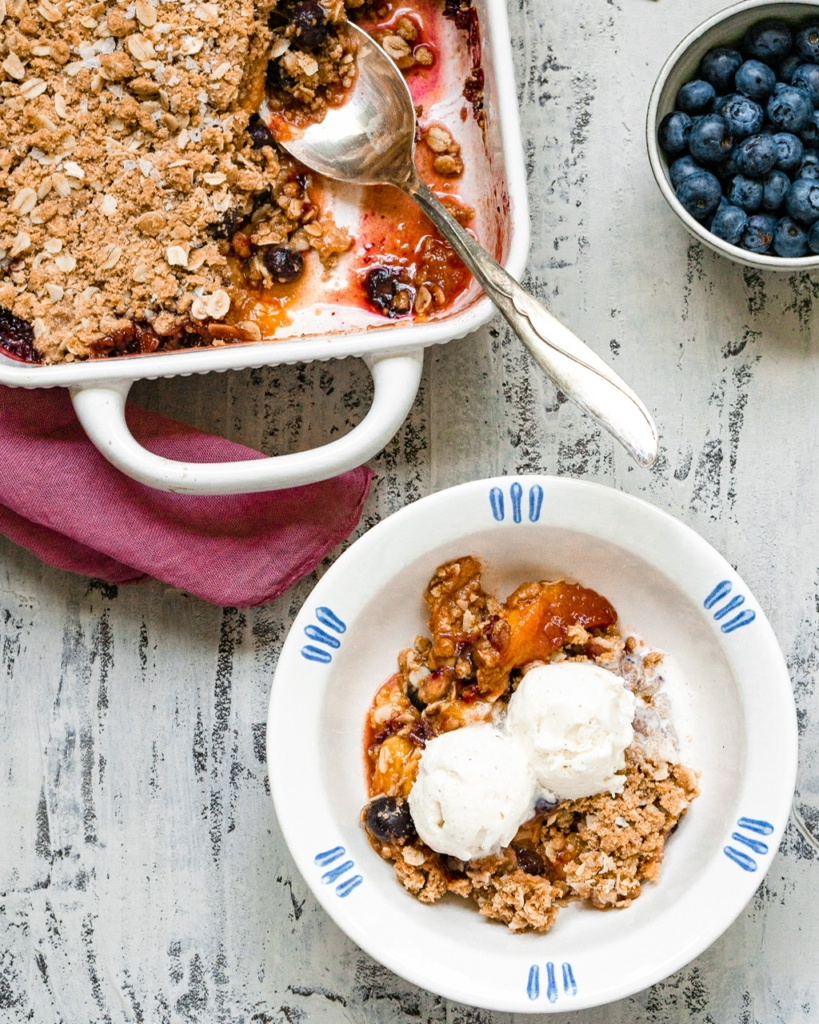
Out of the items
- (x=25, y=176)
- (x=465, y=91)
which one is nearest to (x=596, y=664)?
(x=465, y=91)

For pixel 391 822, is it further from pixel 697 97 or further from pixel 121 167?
pixel 697 97

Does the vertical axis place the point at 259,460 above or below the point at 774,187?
below

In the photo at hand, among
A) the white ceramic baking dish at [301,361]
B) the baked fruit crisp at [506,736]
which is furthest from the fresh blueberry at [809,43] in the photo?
the baked fruit crisp at [506,736]

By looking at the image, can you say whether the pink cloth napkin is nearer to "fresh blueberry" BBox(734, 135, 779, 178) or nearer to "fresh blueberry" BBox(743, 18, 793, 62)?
"fresh blueberry" BBox(734, 135, 779, 178)

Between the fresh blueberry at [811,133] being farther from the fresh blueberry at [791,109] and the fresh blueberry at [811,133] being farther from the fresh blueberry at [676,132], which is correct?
the fresh blueberry at [676,132]

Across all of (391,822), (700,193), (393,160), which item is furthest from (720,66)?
(391,822)

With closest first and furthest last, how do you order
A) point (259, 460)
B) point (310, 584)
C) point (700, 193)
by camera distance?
point (259, 460), point (700, 193), point (310, 584)
